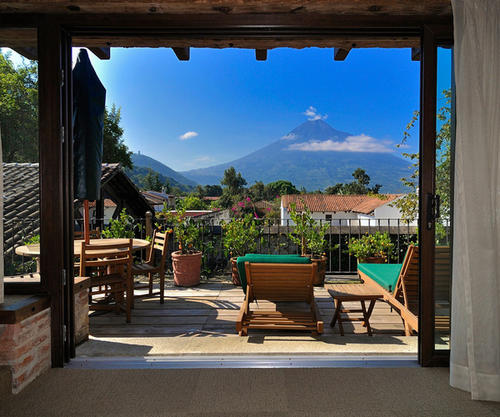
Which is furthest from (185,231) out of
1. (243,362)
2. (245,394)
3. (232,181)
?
(232,181)

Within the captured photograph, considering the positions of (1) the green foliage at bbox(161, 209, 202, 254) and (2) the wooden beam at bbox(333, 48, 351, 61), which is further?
(1) the green foliage at bbox(161, 209, 202, 254)

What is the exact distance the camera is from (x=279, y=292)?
3.30 meters

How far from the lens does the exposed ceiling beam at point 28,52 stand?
241 cm

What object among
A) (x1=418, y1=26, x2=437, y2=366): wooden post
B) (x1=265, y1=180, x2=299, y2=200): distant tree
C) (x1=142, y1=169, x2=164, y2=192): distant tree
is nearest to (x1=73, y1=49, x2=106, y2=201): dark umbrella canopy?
(x1=418, y1=26, x2=437, y2=366): wooden post

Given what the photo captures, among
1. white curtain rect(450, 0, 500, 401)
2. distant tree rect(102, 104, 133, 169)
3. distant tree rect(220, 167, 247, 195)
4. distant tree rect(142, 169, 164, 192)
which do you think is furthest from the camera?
distant tree rect(220, 167, 247, 195)

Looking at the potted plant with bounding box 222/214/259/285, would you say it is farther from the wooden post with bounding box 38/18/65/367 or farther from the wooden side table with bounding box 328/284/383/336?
the wooden post with bounding box 38/18/65/367

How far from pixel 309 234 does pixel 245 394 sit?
358cm

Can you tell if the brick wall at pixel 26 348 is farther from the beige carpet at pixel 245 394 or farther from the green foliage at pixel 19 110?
the green foliage at pixel 19 110

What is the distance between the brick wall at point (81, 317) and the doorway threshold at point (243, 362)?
1.24ft

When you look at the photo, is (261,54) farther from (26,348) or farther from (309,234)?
(309,234)

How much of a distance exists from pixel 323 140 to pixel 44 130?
13097 centimetres

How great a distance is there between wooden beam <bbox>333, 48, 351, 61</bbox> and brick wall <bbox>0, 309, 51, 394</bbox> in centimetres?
303

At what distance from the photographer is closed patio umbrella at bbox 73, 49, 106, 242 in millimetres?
3113

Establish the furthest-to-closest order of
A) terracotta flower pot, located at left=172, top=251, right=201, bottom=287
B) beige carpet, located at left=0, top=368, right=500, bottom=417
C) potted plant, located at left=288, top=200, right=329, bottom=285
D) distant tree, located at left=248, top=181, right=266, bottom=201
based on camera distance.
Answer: distant tree, located at left=248, top=181, right=266, bottom=201
potted plant, located at left=288, top=200, right=329, bottom=285
terracotta flower pot, located at left=172, top=251, right=201, bottom=287
beige carpet, located at left=0, top=368, right=500, bottom=417
